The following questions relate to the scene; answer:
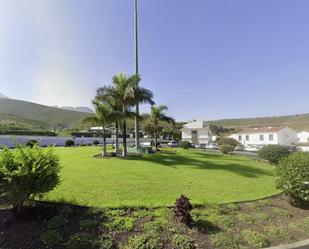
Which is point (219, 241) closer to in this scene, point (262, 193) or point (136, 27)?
point (262, 193)

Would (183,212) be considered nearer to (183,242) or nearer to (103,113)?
(183,242)

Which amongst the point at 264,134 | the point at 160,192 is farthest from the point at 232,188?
the point at 264,134

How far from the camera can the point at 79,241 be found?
4340mm

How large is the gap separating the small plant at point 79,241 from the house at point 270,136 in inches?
1905

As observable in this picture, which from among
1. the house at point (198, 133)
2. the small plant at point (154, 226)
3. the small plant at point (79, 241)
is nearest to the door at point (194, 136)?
the house at point (198, 133)

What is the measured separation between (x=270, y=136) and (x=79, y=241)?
49643 mm

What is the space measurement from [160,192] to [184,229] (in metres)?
2.51

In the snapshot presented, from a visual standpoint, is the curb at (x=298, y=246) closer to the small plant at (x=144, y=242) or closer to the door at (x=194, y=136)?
the small plant at (x=144, y=242)

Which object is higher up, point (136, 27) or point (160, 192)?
point (136, 27)

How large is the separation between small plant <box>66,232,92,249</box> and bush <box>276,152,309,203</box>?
563 centimetres

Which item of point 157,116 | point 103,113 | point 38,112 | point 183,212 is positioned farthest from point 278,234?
point 38,112

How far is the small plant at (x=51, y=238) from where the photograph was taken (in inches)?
171

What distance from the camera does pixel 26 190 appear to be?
5.06 m

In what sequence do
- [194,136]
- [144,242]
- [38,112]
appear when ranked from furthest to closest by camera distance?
[38,112], [194,136], [144,242]
